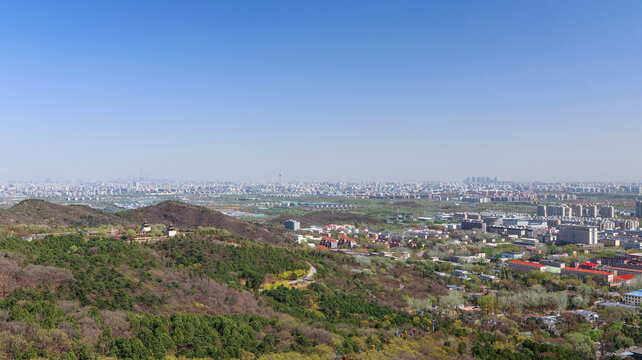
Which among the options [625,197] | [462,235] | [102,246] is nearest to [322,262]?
[102,246]

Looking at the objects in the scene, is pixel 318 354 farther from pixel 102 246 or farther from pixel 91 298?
pixel 102 246

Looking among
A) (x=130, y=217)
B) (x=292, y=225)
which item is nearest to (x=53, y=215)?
(x=130, y=217)

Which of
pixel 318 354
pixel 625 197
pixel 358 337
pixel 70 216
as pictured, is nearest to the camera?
pixel 318 354

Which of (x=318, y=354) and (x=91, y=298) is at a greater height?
(x=91, y=298)

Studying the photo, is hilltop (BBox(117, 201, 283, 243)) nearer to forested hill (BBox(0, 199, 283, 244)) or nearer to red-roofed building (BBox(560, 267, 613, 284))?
forested hill (BBox(0, 199, 283, 244))

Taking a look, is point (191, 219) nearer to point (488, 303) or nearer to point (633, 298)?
point (488, 303)

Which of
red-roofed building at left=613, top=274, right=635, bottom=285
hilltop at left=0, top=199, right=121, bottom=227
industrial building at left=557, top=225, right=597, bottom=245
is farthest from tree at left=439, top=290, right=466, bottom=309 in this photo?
industrial building at left=557, top=225, right=597, bottom=245
